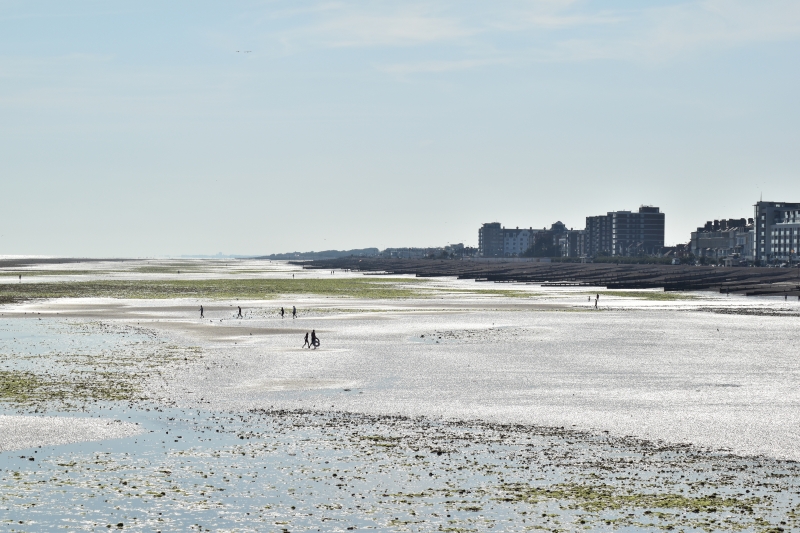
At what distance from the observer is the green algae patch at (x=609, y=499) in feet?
69.9

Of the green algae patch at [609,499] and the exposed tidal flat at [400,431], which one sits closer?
the exposed tidal flat at [400,431]

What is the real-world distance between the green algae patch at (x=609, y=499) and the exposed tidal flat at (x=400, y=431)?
0.08 m

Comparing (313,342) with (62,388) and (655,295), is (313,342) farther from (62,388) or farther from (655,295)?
(655,295)

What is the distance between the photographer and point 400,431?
2994 cm

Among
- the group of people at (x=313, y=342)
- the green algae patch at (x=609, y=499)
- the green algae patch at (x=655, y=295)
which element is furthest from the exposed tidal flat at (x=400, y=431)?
the green algae patch at (x=655, y=295)

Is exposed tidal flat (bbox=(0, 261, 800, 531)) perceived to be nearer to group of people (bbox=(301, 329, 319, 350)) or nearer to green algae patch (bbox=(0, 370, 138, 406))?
green algae patch (bbox=(0, 370, 138, 406))

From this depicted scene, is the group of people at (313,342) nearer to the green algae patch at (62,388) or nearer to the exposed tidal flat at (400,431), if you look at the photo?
the exposed tidal flat at (400,431)

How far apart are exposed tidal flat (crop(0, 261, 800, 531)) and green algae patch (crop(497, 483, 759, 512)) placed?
0.26ft

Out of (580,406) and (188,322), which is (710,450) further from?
(188,322)

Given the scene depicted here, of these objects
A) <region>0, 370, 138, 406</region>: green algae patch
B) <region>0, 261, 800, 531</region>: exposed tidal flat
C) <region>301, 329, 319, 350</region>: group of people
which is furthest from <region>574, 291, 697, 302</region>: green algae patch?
<region>0, 370, 138, 406</region>: green algae patch

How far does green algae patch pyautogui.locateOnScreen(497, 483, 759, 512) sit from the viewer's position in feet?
69.9

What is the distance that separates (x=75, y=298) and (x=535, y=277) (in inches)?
4083

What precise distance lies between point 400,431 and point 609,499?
9.33 m

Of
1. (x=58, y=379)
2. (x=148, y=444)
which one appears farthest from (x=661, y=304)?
(x=148, y=444)
